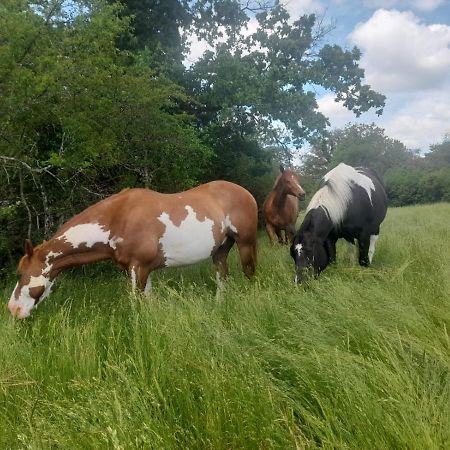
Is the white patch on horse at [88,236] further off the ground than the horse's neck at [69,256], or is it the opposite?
the white patch on horse at [88,236]

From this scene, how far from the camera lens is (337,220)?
5707 mm

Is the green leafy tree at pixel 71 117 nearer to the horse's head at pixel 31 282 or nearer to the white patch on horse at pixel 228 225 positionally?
the horse's head at pixel 31 282

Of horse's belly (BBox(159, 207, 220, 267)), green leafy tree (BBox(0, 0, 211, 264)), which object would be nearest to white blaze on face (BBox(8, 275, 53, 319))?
green leafy tree (BBox(0, 0, 211, 264))

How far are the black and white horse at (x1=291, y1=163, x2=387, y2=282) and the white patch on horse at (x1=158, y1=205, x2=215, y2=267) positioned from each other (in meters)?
1.09

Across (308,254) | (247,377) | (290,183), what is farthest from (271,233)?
(247,377)

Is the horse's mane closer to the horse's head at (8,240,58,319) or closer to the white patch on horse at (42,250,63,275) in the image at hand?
the white patch on horse at (42,250,63,275)

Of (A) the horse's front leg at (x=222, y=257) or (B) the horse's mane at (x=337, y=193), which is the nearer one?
(B) the horse's mane at (x=337, y=193)

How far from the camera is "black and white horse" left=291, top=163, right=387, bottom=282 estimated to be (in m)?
5.19

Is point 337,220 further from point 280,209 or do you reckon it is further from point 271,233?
point 271,233

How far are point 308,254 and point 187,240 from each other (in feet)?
4.83

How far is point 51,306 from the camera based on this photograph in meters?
4.68

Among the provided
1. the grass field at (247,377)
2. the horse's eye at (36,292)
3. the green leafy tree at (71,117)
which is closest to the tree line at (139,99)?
the green leafy tree at (71,117)

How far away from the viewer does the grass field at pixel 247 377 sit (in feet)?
6.09

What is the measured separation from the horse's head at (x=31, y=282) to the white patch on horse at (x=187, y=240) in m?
1.24
